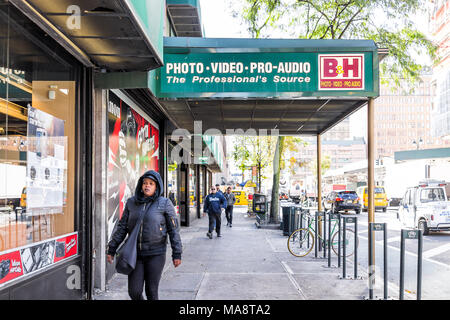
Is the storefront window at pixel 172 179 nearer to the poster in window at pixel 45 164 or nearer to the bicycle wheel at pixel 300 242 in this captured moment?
the bicycle wheel at pixel 300 242

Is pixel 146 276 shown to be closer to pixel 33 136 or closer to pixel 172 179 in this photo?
pixel 33 136

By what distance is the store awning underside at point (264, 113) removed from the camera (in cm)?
849

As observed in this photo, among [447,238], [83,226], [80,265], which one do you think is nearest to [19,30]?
[83,226]

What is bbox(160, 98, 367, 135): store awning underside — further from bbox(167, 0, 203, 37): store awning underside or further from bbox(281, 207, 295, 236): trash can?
bbox(167, 0, 203, 37): store awning underside

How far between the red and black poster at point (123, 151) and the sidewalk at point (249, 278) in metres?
1.43

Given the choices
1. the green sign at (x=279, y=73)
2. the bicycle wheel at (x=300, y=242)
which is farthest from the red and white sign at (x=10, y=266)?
the bicycle wheel at (x=300, y=242)

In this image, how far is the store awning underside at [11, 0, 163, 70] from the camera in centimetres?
440

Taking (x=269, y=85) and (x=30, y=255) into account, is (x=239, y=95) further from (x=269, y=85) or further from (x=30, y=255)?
(x=30, y=255)

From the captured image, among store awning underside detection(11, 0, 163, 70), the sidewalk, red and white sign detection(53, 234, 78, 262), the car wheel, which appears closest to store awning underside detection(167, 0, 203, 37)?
store awning underside detection(11, 0, 163, 70)

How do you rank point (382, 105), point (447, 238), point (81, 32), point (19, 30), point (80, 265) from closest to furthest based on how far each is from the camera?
point (19, 30) < point (81, 32) < point (80, 265) < point (447, 238) < point (382, 105)

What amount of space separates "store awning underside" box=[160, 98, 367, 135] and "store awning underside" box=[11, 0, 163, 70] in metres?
2.06

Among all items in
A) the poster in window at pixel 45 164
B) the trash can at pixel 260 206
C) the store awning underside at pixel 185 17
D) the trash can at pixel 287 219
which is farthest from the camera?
the trash can at pixel 260 206

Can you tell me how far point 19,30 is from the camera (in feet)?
15.0
